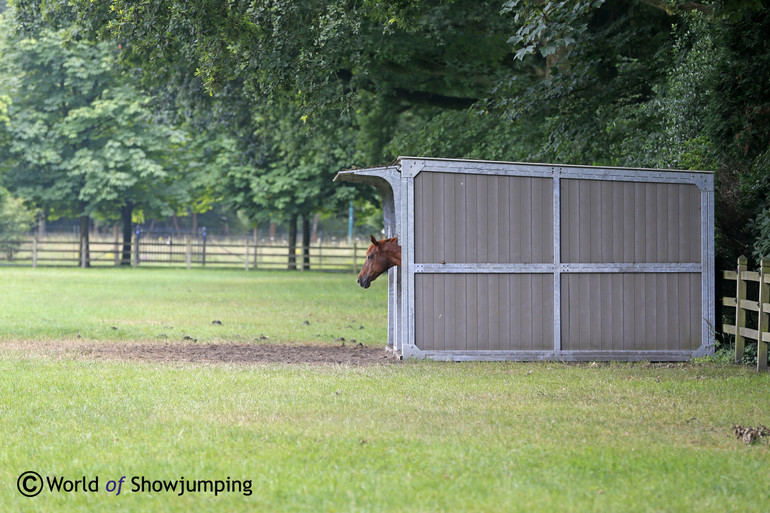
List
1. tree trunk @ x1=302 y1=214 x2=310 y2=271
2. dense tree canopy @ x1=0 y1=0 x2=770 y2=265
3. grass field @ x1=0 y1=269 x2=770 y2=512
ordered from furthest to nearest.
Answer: tree trunk @ x1=302 y1=214 x2=310 y2=271, dense tree canopy @ x1=0 y1=0 x2=770 y2=265, grass field @ x1=0 y1=269 x2=770 y2=512

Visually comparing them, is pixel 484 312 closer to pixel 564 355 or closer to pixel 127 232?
pixel 564 355

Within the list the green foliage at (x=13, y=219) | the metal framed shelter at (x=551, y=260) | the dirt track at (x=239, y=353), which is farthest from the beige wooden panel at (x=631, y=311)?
the green foliage at (x=13, y=219)

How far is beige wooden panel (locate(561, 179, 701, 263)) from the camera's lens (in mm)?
12789

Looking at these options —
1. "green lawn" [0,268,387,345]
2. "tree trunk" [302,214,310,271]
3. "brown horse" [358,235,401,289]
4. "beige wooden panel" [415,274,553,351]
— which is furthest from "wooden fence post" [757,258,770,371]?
"tree trunk" [302,214,310,271]

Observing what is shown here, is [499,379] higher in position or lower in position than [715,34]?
lower

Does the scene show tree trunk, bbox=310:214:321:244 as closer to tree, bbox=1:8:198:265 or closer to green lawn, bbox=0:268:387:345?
tree, bbox=1:8:198:265

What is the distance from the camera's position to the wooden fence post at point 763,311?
452 inches

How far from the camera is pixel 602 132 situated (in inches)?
719

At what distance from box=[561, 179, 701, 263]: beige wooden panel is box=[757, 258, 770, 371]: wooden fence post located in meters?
1.55

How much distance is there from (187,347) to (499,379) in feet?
17.1

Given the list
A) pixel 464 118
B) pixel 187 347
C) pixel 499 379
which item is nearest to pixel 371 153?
pixel 464 118

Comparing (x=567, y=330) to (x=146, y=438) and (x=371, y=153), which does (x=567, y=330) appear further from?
(x=371, y=153)
